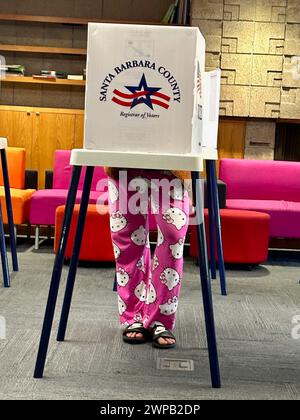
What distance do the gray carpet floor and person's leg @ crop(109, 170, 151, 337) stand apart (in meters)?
0.17

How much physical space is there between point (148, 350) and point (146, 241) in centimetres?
43

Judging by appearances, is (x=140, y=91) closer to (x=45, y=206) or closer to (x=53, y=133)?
(x=45, y=206)

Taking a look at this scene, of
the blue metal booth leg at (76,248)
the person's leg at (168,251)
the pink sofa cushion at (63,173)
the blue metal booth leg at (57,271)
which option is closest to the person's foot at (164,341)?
the person's leg at (168,251)

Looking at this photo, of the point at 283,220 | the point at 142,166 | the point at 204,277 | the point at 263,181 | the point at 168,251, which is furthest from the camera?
the point at 263,181

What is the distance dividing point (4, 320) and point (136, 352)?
702mm

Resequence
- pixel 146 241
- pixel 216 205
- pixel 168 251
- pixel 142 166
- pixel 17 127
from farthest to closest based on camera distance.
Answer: pixel 17 127 < pixel 216 205 < pixel 146 241 < pixel 168 251 < pixel 142 166

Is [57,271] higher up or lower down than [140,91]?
lower down

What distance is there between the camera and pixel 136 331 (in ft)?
8.26

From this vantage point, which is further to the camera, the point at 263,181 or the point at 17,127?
the point at 17,127

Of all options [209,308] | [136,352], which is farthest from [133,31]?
[136,352]

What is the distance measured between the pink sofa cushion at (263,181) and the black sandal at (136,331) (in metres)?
2.73

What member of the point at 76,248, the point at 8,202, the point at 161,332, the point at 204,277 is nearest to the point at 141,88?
the point at 204,277

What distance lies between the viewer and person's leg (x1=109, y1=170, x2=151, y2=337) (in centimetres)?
238

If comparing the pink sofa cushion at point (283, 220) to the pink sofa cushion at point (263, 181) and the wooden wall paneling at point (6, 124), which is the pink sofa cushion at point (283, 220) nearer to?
the pink sofa cushion at point (263, 181)
